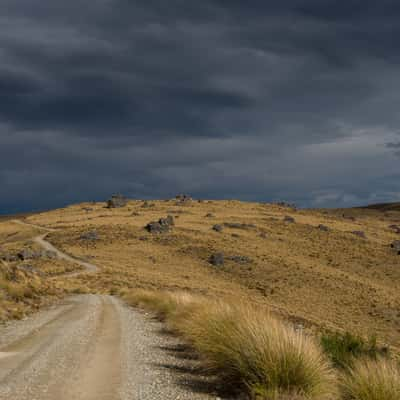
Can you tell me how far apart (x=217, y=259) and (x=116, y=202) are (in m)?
88.4

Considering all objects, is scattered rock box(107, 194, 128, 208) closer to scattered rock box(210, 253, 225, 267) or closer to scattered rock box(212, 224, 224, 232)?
scattered rock box(212, 224, 224, 232)

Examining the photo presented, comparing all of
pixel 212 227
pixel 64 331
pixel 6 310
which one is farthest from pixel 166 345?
pixel 212 227

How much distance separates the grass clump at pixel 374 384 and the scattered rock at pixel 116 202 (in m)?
146

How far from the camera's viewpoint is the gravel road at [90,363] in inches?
309

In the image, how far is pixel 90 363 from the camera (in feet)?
33.0

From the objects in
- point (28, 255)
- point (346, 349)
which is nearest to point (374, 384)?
point (346, 349)

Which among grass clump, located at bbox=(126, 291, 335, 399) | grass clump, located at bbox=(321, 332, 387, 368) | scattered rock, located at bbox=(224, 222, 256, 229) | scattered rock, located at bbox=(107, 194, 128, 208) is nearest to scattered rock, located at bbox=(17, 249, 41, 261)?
scattered rock, located at bbox=(224, 222, 256, 229)

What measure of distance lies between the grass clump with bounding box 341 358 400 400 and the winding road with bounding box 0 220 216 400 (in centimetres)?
239

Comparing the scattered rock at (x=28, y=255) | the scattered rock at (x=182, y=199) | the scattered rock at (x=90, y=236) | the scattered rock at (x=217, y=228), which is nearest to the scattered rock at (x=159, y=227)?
the scattered rock at (x=217, y=228)

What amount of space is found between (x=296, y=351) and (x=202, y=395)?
185 cm

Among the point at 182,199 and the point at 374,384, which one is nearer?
the point at 374,384

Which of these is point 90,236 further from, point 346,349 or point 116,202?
point 346,349

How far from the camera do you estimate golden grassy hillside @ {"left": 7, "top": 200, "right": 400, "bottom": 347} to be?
4572cm

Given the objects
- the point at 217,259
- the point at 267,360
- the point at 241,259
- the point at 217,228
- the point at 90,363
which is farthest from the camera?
the point at 217,228
